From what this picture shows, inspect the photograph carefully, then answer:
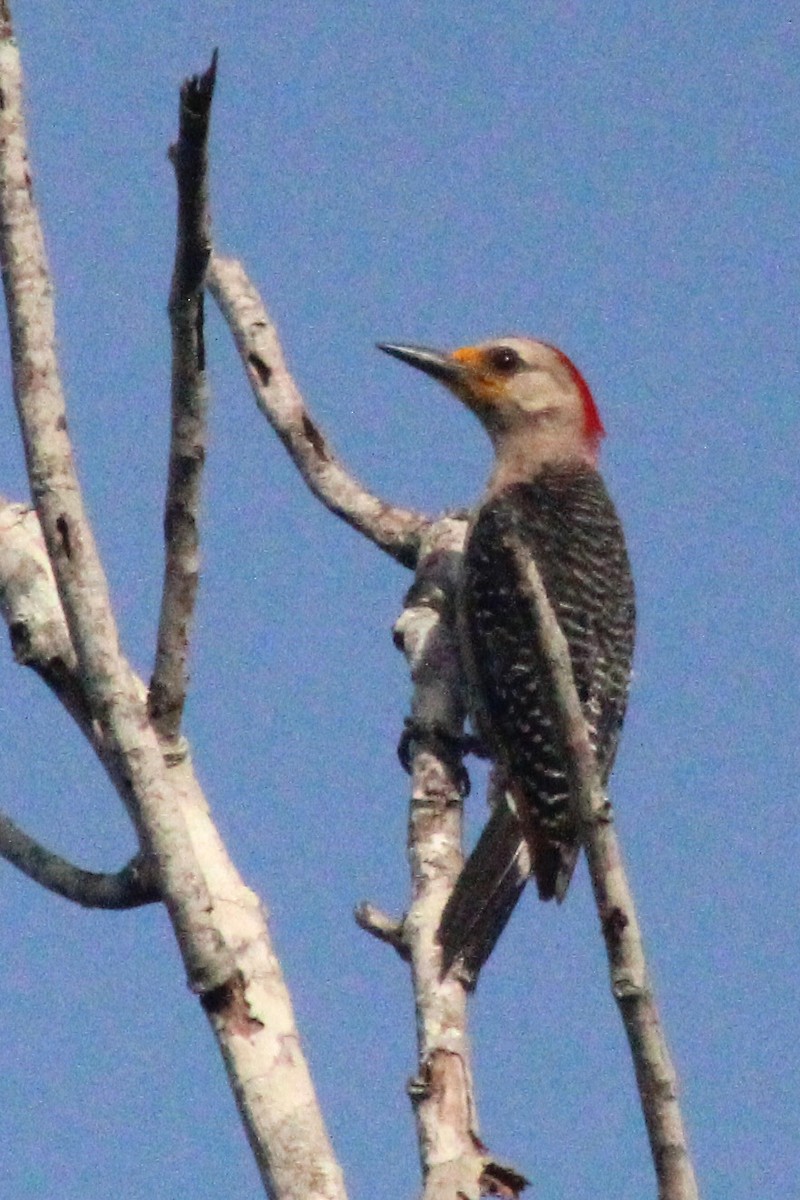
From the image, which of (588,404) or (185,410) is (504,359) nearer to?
(588,404)

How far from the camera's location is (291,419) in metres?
6.33

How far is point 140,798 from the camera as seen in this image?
150 inches

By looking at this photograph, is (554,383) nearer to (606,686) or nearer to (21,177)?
(606,686)

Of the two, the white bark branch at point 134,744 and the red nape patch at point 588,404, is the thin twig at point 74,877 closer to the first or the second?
the white bark branch at point 134,744

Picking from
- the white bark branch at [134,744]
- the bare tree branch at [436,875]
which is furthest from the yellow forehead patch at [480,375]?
the white bark branch at [134,744]

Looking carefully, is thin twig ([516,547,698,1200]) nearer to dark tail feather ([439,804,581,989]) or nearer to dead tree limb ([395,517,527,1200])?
dead tree limb ([395,517,527,1200])

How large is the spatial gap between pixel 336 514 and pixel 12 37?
2432mm

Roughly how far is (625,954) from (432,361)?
4.79m

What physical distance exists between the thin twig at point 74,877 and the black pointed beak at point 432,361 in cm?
378

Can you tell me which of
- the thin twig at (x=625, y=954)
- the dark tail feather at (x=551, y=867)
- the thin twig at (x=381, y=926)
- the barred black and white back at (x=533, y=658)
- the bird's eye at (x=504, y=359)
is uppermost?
the bird's eye at (x=504, y=359)

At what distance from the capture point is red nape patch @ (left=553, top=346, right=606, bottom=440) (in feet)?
27.7

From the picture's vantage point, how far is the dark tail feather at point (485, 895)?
461 centimetres

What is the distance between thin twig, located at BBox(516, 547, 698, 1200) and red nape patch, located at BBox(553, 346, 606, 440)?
5007mm

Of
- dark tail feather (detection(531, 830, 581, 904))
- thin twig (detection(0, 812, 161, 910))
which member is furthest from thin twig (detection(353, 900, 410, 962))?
dark tail feather (detection(531, 830, 581, 904))
